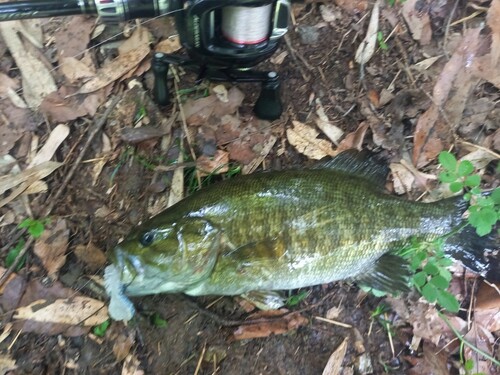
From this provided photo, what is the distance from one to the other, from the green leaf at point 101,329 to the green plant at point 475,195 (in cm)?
185

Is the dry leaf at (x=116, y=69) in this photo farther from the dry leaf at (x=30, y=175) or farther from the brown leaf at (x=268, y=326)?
the brown leaf at (x=268, y=326)

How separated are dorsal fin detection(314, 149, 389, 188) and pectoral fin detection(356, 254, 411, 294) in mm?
376

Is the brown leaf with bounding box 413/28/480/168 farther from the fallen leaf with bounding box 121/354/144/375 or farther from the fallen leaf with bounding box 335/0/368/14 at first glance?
the fallen leaf with bounding box 121/354/144/375

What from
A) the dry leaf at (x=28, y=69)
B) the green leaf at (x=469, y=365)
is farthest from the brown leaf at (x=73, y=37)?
the green leaf at (x=469, y=365)

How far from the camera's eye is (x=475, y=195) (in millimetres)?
2623

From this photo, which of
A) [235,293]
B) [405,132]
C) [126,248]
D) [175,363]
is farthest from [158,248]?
[405,132]

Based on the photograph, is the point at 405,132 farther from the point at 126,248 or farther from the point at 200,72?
the point at 126,248

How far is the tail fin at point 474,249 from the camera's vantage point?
104 inches

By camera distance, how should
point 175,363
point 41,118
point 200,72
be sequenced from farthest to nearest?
point 41,118 < point 175,363 < point 200,72

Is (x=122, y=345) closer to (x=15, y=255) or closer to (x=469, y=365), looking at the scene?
(x=15, y=255)

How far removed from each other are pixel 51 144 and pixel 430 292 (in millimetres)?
2122

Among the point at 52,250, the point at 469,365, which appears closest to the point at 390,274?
the point at 469,365

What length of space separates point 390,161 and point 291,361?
3.98ft

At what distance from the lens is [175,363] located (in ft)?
8.63
